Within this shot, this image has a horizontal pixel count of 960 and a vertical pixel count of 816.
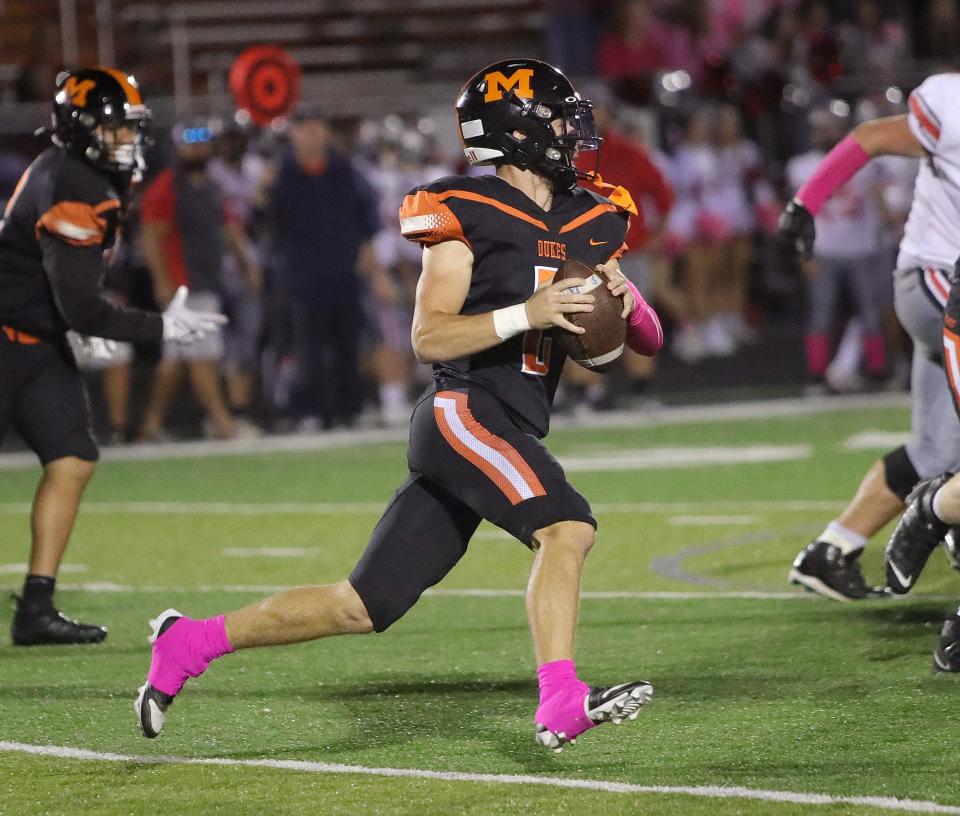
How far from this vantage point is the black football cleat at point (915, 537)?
5059 millimetres

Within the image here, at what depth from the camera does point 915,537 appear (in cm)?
511

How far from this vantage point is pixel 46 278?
19.9ft

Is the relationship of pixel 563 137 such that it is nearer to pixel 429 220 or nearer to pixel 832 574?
pixel 429 220

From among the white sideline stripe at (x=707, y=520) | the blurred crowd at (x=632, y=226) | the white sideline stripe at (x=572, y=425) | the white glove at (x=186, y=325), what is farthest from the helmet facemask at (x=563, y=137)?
the white sideline stripe at (x=572, y=425)

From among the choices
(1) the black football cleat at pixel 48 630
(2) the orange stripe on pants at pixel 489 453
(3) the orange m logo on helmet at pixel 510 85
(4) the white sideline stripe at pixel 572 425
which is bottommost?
(4) the white sideline stripe at pixel 572 425

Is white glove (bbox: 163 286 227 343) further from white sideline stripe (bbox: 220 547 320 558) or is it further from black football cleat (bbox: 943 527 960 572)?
black football cleat (bbox: 943 527 960 572)

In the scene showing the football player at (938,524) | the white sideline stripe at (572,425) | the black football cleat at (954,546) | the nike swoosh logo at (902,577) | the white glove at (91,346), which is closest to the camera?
the football player at (938,524)

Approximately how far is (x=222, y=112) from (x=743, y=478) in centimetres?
631

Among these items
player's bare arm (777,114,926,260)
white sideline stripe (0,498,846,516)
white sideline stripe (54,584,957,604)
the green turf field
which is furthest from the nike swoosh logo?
white sideline stripe (0,498,846,516)

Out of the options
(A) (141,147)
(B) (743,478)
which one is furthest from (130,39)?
(A) (141,147)

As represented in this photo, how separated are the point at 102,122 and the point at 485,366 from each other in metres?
2.11

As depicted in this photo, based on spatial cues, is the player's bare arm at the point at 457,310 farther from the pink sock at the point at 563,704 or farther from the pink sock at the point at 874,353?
the pink sock at the point at 874,353

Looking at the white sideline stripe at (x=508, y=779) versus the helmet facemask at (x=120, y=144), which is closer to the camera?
the white sideline stripe at (x=508, y=779)

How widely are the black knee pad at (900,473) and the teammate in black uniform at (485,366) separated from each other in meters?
1.68
